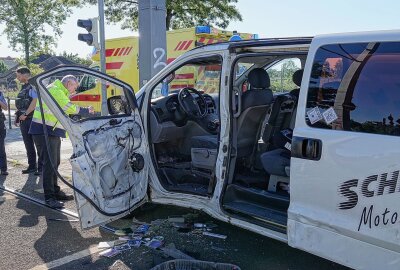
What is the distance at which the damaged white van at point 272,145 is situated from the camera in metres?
2.66

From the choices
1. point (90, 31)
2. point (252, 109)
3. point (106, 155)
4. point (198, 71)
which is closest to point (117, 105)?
point (106, 155)

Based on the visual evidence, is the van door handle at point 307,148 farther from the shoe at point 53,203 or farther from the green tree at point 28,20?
the green tree at point 28,20

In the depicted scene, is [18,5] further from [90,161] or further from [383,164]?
[383,164]

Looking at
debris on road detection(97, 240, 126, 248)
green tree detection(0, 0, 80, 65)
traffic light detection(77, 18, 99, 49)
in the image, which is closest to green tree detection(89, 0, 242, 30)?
green tree detection(0, 0, 80, 65)

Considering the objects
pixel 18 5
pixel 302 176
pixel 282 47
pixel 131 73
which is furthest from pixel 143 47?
pixel 18 5

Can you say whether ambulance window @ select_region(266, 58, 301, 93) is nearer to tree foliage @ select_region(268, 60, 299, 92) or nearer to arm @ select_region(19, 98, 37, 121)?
tree foliage @ select_region(268, 60, 299, 92)

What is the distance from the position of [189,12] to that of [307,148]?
2010 centimetres

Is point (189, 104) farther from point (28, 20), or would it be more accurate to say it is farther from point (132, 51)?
point (28, 20)

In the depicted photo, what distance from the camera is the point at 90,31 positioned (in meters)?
8.27

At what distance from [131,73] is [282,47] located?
35.9ft

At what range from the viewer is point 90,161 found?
3.80 metres

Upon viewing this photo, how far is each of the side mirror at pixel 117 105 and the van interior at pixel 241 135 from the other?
0.41 m

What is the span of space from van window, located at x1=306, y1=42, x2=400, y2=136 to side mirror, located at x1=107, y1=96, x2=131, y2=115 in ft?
6.77

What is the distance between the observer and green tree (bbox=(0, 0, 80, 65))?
27812 mm
